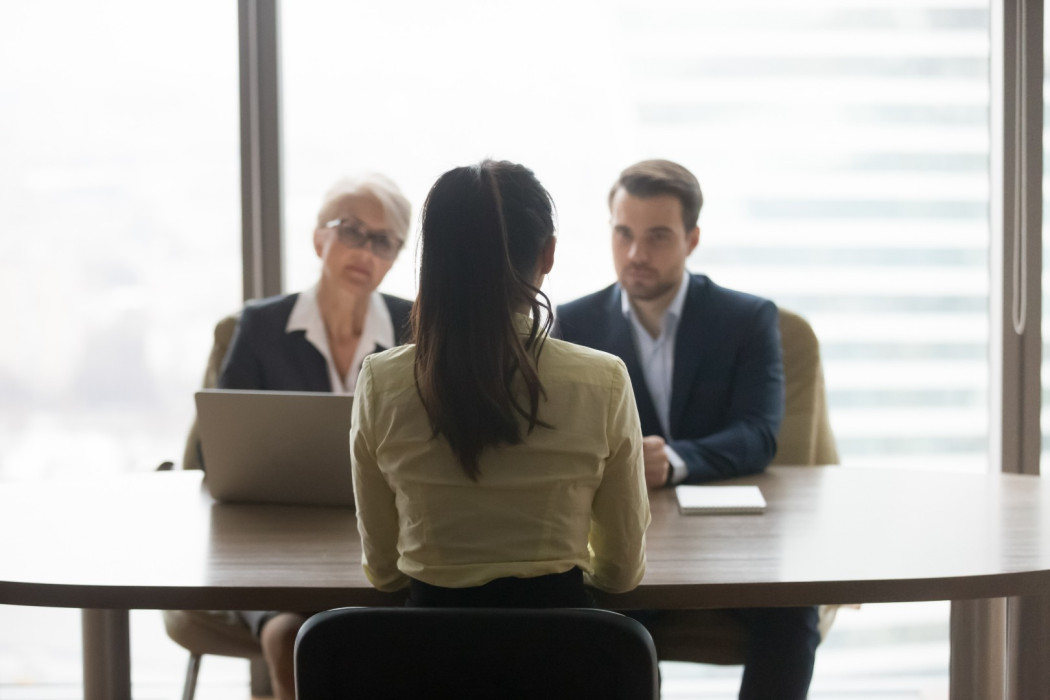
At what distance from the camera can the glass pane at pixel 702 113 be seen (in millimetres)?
3115

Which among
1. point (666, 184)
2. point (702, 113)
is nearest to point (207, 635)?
point (666, 184)

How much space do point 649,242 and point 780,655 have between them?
100 centimetres

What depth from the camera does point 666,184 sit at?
93.0 inches

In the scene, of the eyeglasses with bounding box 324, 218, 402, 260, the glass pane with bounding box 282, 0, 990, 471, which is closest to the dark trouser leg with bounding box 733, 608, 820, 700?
the eyeglasses with bounding box 324, 218, 402, 260

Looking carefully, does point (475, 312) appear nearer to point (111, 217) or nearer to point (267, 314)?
point (267, 314)

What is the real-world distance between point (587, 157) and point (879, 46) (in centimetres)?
98

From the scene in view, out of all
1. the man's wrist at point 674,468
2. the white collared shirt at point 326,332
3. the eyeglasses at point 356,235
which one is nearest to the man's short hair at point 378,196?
the eyeglasses at point 356,235

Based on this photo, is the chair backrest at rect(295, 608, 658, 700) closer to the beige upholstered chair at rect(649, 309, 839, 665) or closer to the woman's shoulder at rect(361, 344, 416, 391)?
the woman's shoulder at rect(361, 344, 416, 391)

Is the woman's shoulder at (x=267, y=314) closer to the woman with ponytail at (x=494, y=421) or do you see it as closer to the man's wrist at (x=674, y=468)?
the man's wrist at (x=674, y=468)

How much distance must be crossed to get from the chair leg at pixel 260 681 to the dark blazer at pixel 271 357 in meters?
1.08

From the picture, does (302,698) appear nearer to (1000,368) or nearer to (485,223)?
(485,223)

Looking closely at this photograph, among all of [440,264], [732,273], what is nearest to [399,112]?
[732,273]

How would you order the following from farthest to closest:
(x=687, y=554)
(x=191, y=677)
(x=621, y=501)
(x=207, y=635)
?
(x=191, y=677)
(x=207, y=635)
(x=687, y=554)
(x=621, y=501)

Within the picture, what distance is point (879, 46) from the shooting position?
124 inches
